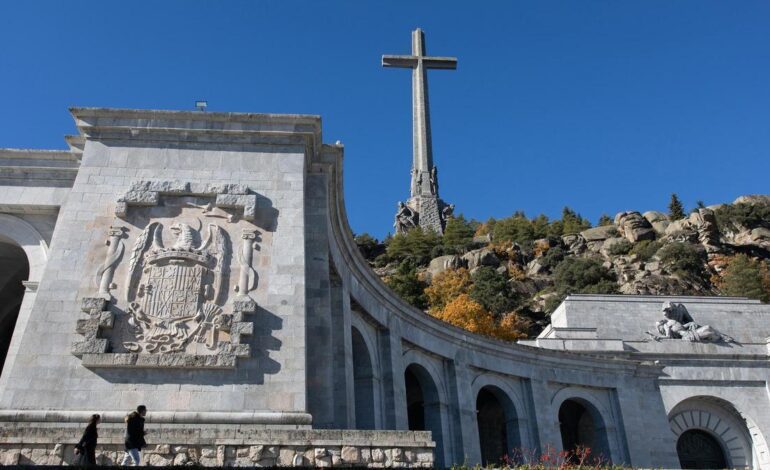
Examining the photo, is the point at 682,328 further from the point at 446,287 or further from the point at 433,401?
the point at 446,287

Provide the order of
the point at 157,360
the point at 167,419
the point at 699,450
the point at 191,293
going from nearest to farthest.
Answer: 1. the point at 167,419
2. the point at 157,360
3. the point at 191,293
4. the point at 699,450

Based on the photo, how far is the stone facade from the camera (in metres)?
11.2

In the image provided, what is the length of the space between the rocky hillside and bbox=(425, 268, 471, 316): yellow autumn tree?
4.2 inches

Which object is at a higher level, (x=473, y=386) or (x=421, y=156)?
(x=421, y=156)

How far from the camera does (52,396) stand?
497 inches

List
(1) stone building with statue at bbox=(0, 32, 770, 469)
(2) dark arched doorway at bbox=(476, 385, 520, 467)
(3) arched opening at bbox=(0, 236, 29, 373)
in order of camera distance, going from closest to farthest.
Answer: (1) stone building with statue at bbox=(0, 32, 770, 469) → (3) arched opening at bbox=(0, 236, 29, 373) → (2) dark arched doorway at bbox=(476, 385, 520, 467)

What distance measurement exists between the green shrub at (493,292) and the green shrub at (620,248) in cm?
1650

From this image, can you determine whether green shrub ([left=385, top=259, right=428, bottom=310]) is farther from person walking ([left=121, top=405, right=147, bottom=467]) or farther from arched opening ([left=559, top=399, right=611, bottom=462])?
person walking ([left=121, top=405, right=147, bottom=467])

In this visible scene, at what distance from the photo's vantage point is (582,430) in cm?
3052

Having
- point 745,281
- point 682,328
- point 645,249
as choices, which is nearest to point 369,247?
point 645,249

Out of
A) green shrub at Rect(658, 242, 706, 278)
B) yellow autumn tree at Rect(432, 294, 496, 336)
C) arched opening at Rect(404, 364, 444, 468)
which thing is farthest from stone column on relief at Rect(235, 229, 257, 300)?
green shrub at Rect(658, 242, 706, 278)

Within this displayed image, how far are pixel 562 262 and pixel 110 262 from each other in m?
61.6

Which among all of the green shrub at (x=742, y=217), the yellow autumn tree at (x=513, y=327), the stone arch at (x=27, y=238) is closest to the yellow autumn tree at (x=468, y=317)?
the yellow autumn tree at (x=513, y=327)

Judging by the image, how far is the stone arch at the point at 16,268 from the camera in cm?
1521
